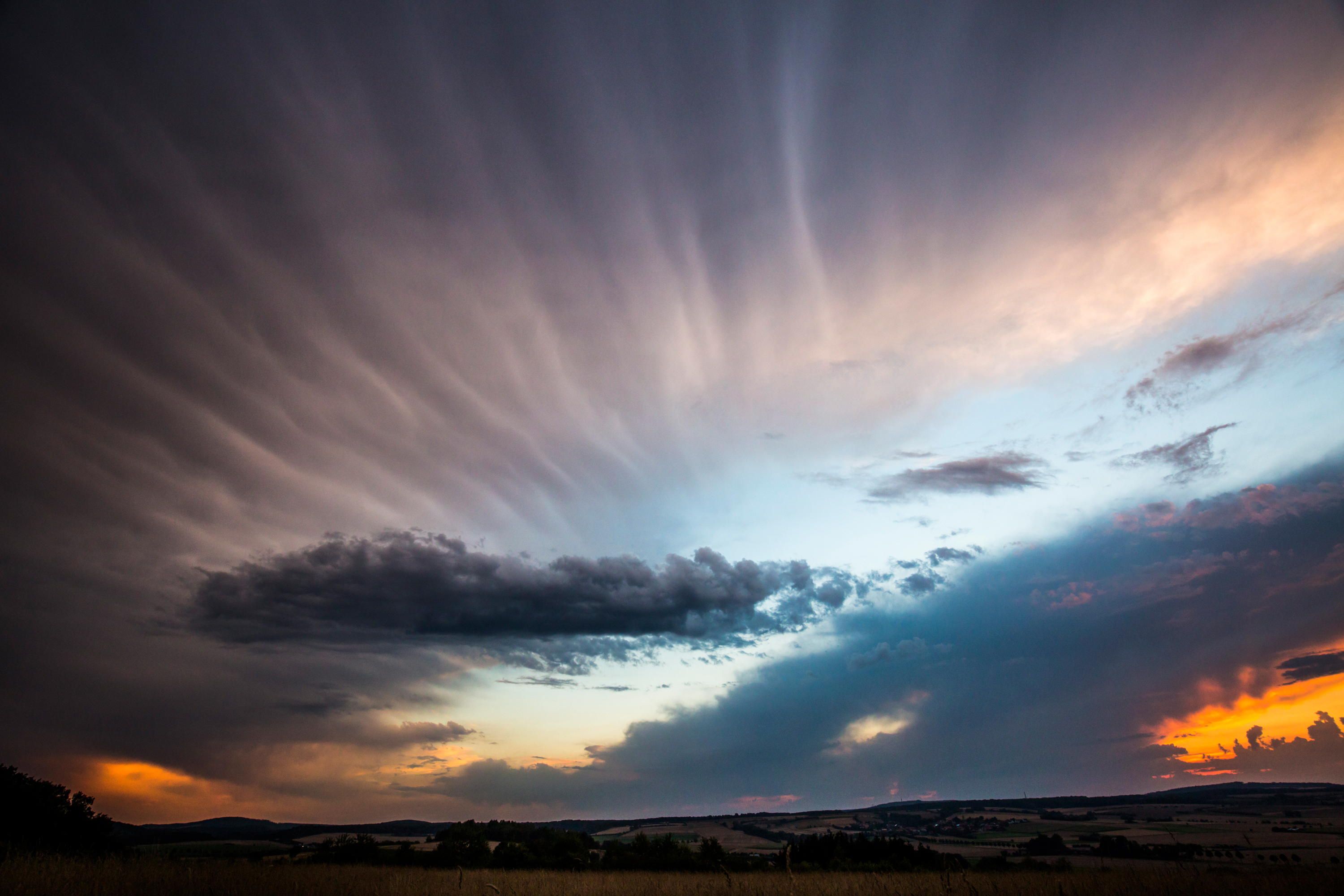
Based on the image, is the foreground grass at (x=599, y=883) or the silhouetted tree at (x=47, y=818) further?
the silhouetted tree at (x=47, y=818)

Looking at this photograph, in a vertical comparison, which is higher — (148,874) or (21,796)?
(21,796)

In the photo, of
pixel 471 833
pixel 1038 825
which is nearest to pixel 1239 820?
pixel 1038 825

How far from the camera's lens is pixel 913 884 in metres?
18.2

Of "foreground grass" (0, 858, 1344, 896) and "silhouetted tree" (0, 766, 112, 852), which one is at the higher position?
"silhouetted tree" (0, 766, 112, 852)

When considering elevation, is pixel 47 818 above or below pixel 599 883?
above

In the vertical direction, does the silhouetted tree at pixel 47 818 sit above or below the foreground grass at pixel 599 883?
above

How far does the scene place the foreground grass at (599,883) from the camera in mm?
15297

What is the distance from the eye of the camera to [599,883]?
2280 centimetres

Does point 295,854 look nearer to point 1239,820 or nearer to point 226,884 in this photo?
point 226,884

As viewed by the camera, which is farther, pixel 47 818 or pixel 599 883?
pixel 47 818

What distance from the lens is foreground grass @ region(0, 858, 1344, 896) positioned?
602 inches

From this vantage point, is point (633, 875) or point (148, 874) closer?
point (148, 874)

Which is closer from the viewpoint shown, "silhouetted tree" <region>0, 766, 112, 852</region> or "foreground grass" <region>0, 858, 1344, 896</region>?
"foreground grass" <region>0, 858, 1344, 896</region>

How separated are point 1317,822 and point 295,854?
66.2m
